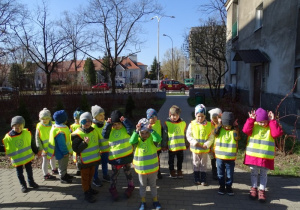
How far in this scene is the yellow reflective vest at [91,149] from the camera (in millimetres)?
3514

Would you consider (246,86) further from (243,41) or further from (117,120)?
(117,120)

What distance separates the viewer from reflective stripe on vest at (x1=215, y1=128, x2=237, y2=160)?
140 inches

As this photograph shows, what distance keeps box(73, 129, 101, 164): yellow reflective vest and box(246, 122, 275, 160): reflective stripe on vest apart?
2.45m

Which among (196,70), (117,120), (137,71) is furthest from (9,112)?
(137,71)

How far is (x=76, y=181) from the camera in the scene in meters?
4.36

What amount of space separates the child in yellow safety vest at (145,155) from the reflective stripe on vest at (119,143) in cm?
24

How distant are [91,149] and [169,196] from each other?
1.51 m

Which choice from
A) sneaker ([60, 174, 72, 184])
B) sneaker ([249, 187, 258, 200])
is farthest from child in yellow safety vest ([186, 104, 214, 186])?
sneaker ([60, 174, 72, 184])

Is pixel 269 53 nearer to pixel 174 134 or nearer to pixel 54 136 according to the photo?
pixel 174 134

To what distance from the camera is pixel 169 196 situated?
3.73 m

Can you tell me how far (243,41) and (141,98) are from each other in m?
7.34

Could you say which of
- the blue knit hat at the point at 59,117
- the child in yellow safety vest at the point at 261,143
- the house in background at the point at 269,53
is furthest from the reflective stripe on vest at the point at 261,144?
the house in background at the point at 269,53

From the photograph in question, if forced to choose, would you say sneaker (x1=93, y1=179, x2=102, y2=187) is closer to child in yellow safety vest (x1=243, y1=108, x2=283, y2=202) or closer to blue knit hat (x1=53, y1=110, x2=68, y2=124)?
blue knit hat (x1=53, y1=110, x2=68, y2=124)

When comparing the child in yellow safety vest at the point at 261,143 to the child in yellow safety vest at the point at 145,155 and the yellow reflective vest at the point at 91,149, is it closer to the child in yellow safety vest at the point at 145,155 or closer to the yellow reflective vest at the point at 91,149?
the child in yellow safety vest at the point at 145,155
